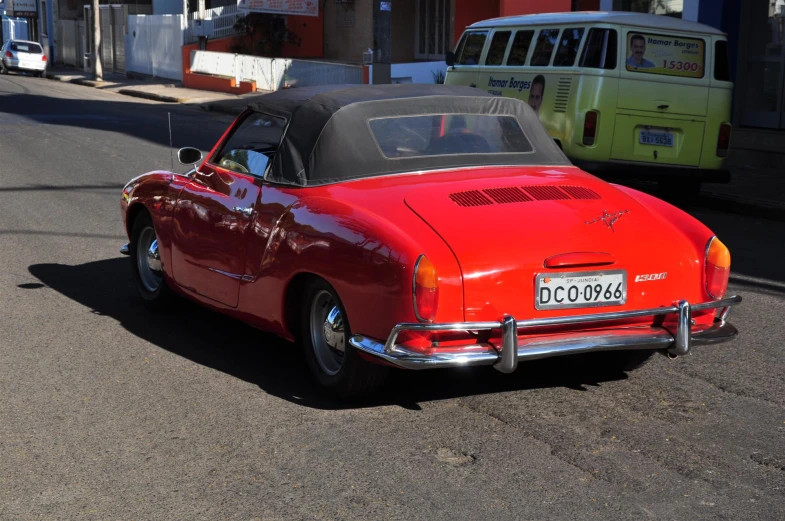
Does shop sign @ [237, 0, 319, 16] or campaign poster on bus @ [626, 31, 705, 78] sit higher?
shop sign @ [237, 0, 319, 16]

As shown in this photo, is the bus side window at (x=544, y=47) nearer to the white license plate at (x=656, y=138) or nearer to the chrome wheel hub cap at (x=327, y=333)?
the white license plate at (x=656, y=138)

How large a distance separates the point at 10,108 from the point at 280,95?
70.4ft

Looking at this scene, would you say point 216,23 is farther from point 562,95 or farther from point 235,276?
point 235,276

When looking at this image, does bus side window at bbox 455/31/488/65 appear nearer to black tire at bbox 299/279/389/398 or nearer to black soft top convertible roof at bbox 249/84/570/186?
black soft top convertible roof at bbox 249/84/570/186

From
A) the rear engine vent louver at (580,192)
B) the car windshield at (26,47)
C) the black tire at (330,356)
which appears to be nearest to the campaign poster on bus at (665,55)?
the rear engine vent louver at (580,192)

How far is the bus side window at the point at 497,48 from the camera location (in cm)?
1334

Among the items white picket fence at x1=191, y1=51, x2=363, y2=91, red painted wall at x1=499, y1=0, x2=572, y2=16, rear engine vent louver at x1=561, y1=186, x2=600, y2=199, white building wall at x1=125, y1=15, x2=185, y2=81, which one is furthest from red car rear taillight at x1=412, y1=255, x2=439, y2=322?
white building wall at x1=125, y1=15, x2=185, y2=81

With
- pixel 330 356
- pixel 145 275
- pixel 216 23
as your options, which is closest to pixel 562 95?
pixel 145 275

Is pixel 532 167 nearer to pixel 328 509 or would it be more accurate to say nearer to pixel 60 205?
pixel 328 509

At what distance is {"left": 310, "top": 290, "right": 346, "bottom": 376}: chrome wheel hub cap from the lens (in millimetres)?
5082

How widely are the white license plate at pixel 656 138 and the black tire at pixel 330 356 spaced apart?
23.9 ft

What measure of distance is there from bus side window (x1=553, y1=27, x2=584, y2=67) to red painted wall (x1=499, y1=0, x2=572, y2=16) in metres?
8.53

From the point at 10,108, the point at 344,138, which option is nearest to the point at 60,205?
the point at 344,138

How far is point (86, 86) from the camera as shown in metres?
38.8
